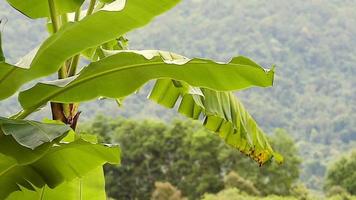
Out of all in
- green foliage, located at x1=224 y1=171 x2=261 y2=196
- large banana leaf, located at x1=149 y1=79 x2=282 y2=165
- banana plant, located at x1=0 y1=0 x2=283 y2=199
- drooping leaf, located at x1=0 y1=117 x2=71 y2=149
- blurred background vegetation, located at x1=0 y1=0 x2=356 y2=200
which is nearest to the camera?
drooping leaf, located at x1=0 y1=117 x2=71 y2=149

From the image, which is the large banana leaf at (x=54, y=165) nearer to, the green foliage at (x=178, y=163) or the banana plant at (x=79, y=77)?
the banana plant at (x=79, y=77)

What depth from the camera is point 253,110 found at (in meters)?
26.5

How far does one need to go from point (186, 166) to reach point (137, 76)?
46.5 ft

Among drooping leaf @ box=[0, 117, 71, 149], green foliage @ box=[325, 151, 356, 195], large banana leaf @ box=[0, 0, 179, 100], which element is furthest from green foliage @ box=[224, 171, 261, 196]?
drooping leaf @ box=[0, 117, 71, 149]

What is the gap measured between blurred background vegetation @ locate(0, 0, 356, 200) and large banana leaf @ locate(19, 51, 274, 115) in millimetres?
8032

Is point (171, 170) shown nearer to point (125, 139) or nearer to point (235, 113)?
point (125, 139)

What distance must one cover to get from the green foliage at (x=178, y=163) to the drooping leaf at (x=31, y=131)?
1385 cm

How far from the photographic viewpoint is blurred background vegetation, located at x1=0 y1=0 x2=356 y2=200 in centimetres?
1493

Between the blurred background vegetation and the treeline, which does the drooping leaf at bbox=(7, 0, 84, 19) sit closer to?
the blurred background vegetation

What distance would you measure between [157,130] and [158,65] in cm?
1466

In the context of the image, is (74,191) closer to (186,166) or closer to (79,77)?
(79,77)

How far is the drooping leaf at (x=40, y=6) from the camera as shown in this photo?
1105 mm

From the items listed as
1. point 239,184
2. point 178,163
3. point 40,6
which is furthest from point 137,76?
point 178,163

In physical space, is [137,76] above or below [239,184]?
above
